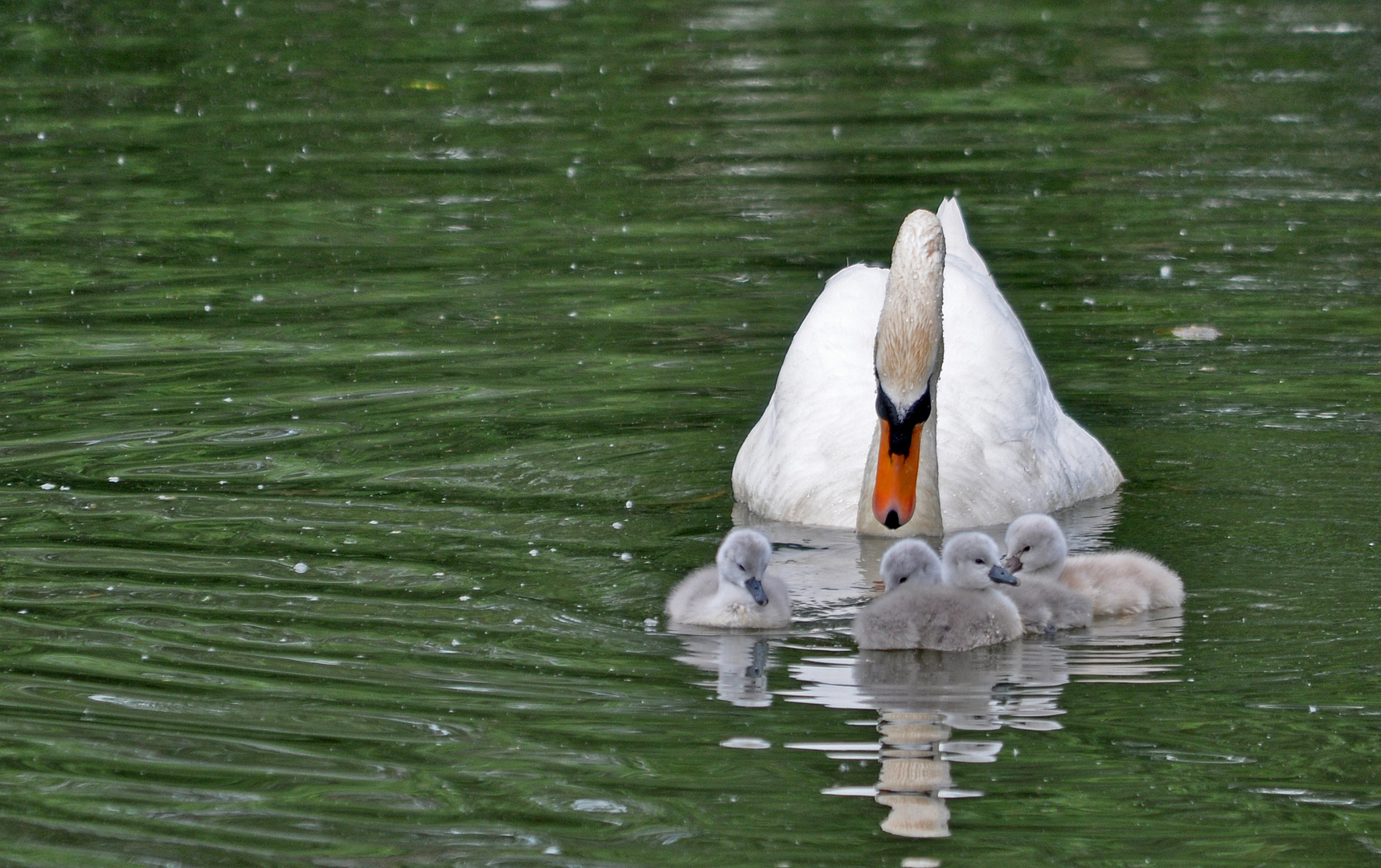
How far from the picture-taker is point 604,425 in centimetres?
1023

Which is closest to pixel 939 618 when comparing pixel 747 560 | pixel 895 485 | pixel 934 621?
pixel 934 621

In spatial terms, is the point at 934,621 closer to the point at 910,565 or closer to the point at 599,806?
the point at 910,565

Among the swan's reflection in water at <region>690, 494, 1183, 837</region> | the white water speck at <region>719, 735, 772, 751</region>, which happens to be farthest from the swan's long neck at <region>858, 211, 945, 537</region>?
the white water speck at <region>719, 735, 772, 751</region>

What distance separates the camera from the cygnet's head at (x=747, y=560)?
7180 millimetres

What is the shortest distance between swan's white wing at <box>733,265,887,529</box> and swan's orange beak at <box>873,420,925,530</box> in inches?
17.8

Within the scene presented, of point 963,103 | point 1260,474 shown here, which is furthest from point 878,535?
point 963,103

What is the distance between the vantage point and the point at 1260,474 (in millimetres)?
9219

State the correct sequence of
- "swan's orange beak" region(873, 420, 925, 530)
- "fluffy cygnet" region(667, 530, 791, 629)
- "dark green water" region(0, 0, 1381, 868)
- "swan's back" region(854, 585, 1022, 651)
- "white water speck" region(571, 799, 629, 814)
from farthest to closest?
"swan's orange beak" region(873, 420, 925, 530) → "fluffy cygnet" region(667, 530, 791, 629) → "swan's back" region(854, 585, 1022, 651) → "dark green water" region(0, 0, 1381, 868) → "white water speck" region(571, 799, 629, 814)

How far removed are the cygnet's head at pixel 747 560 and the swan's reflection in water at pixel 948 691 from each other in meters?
0.29

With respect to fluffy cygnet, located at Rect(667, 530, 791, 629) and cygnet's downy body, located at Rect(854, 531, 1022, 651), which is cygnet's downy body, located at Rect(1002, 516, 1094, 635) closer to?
cygnet's downy body, located at Rect(854, 531, 1022, 651)

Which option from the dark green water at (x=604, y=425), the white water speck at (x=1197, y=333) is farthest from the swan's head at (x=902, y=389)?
the white water speck at (x=1197, y=333)

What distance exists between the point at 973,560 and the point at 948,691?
0.76m

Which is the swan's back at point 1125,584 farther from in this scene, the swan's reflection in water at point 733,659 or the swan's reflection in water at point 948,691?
the swan's reflection in water at point 733,659

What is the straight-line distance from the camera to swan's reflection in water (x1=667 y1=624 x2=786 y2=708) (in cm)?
669
